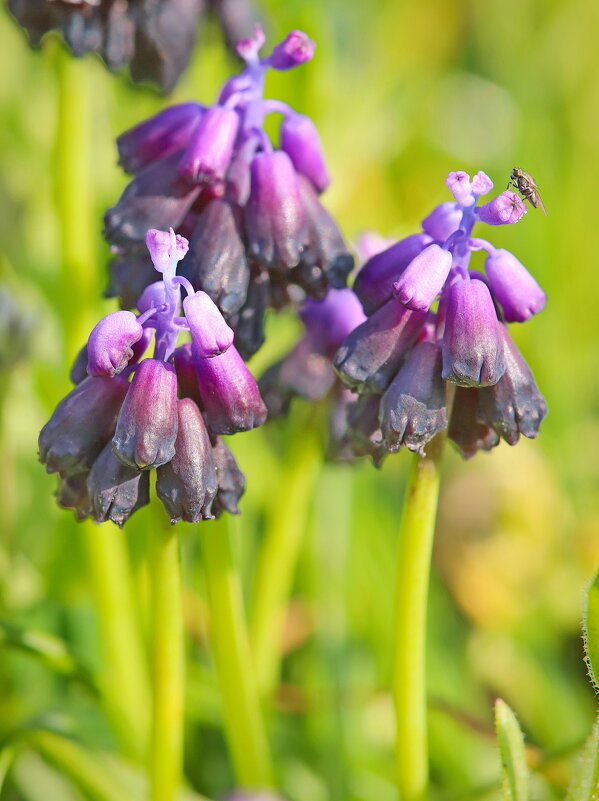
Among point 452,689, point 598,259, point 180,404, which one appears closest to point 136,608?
point 452,689

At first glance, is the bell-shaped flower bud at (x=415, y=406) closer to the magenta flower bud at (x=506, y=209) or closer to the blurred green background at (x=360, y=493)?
the magenta flower bud at (x=506, y=209)

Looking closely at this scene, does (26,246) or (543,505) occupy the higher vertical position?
(26,246)

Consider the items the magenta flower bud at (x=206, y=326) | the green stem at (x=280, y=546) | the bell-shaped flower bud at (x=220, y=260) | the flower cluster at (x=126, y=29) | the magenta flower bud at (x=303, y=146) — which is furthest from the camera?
the green stem at (x=280, y=546)

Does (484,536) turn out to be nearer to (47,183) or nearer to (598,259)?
(598,259)

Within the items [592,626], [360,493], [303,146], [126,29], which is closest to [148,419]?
[303,146]

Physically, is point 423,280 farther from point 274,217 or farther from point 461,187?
point 274,217

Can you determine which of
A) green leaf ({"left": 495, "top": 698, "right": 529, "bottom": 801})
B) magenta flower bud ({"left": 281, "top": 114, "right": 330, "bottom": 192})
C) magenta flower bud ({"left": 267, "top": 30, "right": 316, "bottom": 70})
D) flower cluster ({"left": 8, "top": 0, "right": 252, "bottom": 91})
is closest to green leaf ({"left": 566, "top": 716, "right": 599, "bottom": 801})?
green leaf ({"left": 495, "top": 698, "right": 529, "bottom": 801})

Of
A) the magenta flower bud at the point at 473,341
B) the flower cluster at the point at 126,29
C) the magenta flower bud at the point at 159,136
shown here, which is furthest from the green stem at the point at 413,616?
the flower cluster at the point at 126,29

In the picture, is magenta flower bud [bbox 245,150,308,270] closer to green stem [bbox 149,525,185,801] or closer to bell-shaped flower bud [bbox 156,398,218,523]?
bell-shaped flower bud [bbox 156,398,218,523]
